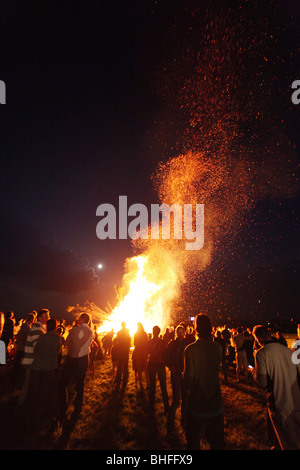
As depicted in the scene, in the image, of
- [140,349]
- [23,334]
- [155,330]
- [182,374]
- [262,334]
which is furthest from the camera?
[140,349]

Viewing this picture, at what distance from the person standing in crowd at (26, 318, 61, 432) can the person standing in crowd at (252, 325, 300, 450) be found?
167 inches

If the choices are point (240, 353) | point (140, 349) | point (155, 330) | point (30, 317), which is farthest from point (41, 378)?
point (240, 353)

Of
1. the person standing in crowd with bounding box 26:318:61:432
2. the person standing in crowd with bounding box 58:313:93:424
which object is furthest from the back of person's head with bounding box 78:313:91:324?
the person standing in crowd with bounding box 26:318:61:432

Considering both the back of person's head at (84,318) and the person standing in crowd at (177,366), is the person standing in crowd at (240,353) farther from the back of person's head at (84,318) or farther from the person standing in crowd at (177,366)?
the back of person's head at (84,318)

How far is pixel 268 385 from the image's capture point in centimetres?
388

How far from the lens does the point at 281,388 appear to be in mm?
3727

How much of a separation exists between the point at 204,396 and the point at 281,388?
1328mm

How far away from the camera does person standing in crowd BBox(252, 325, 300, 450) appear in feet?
11.9

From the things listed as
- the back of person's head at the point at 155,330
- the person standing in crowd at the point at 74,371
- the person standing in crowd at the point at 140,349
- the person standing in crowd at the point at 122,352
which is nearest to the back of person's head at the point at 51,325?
the person standing in crowd at the point at 74,371

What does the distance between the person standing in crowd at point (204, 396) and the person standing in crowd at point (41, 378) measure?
11.3 ft

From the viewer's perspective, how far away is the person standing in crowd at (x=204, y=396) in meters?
3.25

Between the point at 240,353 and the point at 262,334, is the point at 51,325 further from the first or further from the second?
the point at 240,353
